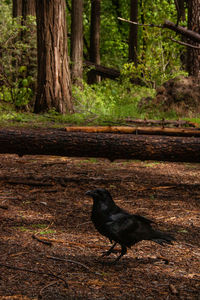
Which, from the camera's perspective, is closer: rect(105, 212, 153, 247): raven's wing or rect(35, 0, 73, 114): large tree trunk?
rect(105, 212, 153, 247): raven's wing

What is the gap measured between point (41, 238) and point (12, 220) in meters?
0.71

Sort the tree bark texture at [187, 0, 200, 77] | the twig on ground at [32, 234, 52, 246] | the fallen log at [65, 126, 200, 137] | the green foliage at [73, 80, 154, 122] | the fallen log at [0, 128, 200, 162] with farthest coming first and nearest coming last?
the tree bark texture at [187, 0, 200, 77]
the green foliage at [73, 80, 154, 122]
the fallen log at [65, 126, 200, 137]
the fallen log at [0, 128, 200, 162]
the twig on ground at [32, 234, 52, 246]

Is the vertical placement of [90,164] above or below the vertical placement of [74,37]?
below

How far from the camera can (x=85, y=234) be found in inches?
170

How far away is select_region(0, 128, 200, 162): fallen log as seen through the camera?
619 cm

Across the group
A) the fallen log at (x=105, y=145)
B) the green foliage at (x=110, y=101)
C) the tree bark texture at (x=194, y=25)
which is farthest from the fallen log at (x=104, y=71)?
the fallen log at (x=105, y=145)

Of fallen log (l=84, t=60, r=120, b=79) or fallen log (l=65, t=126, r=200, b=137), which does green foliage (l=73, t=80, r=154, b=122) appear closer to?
fallen log (l=84, t=60, r=120, b=79)

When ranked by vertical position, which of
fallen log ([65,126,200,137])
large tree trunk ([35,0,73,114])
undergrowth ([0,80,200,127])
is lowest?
fallen log ([65,126,200,137])

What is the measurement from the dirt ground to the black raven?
0.86 feet

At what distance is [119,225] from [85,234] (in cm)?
100

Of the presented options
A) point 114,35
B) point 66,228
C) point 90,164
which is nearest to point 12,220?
point 66,228

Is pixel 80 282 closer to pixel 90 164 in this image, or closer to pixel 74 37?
pixel 90 164

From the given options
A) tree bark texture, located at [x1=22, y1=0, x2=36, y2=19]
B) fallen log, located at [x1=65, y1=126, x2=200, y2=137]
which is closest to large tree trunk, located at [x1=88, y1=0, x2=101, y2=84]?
tree bark texture, located at [x1=22, y1=0, x2=36, y2=19]

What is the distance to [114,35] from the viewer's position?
36.3 m
